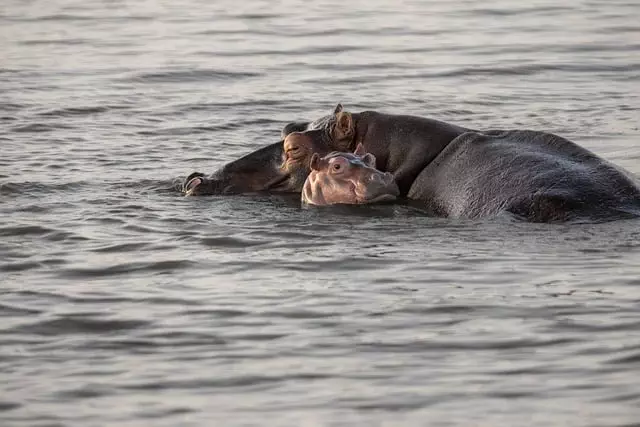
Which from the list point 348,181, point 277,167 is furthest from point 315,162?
point 277,167

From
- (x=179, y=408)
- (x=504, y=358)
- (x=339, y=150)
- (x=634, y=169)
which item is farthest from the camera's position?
(x=634, y=169)

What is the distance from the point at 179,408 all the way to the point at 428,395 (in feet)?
3.08

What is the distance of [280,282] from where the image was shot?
793 cm

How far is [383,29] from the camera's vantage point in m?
20.4

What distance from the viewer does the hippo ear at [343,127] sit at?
9.97m

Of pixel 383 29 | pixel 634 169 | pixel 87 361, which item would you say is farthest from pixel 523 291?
pixel 383 29

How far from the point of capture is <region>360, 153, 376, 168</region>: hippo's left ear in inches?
387

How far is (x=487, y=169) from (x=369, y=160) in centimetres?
91

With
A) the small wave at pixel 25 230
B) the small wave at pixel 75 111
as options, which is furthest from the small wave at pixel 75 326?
the small wave at pixel 75 111

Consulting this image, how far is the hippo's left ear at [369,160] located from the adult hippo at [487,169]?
0.48 feet

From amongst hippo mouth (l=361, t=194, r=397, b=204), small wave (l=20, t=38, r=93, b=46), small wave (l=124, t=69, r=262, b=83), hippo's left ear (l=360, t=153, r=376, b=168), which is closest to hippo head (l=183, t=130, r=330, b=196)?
hippo's left ear (l=360, t=153, r=376, b=168)

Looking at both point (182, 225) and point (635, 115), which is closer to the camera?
point (182, 225)

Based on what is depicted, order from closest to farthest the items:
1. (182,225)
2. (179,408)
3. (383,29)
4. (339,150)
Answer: (179,408) → (182,225) → (339,150) → (383,29)

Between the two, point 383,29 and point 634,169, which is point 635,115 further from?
point 383,29
